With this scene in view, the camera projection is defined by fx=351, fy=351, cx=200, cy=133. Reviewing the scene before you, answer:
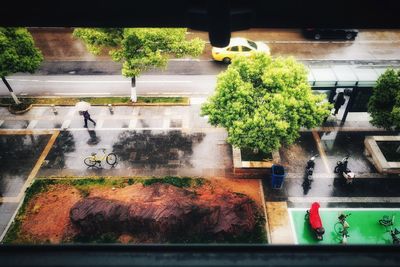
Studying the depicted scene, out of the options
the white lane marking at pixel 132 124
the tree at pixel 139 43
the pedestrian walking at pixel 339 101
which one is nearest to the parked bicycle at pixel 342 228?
the pedestrian walking at pixel 339 101

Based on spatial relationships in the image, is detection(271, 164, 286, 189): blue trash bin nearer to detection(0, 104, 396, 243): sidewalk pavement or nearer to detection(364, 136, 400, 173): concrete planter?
detection(0, 104, 396, 243): sidewalk pavement

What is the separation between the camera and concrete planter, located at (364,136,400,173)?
1505 centimetres

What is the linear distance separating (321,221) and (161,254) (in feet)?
40.6

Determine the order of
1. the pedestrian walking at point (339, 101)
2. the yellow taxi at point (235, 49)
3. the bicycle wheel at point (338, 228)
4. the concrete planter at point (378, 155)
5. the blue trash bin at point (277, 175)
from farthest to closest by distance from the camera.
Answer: the yellow taxi at point (235, 49)
the pedestrian walking at point (339, 101)
the concrete planter at point (378, 155)
the blue trash bin at point (277, 175)
the bicycle wheel at point (338, 228)

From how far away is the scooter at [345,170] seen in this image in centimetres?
1470

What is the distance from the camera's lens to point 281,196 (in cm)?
1452

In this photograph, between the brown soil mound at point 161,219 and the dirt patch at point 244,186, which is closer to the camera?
the brown soil mound at point 161,219

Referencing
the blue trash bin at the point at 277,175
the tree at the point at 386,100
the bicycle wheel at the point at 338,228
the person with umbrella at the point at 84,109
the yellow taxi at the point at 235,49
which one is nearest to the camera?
the bicycle wheel at the point at 338,228

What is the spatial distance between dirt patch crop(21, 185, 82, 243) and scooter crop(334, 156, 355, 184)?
36.0ft

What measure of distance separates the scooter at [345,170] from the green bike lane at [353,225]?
1.35 meters

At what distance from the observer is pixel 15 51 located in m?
17.3

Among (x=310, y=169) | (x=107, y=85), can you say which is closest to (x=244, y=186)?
(x=310, y=169)

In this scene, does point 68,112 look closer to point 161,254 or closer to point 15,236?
point 15,236

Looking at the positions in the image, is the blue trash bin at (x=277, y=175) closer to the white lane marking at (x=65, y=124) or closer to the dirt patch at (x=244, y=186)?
the dirt patch at (x=244, y=186)
